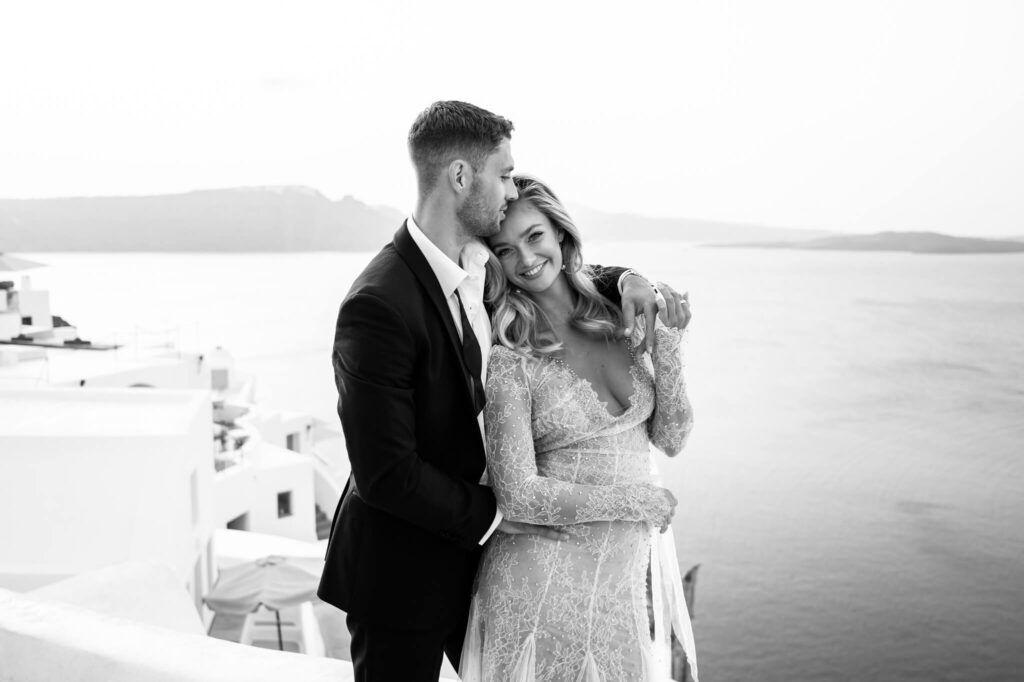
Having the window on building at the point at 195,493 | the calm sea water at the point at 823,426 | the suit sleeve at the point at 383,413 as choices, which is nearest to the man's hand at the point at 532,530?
the suit sleeve at the point at 383,413

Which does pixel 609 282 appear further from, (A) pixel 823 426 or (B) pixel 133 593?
(A) pixel 823 426

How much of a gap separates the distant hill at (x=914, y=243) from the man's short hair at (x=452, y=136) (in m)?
94.8

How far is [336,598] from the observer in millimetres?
1986

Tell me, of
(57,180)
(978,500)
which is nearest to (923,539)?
(978,500)

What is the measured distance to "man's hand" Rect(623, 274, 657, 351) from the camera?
7.11ft

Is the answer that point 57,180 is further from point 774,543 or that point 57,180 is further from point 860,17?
point 860,17

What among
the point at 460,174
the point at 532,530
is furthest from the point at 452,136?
the point at 532,530

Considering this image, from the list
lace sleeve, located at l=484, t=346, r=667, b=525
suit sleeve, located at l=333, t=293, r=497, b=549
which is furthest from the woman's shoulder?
suit sleeve, located at l=333, t=293, r=497, b=549

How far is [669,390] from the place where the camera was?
7.22ft

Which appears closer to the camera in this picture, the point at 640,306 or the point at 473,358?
the point at 473,358

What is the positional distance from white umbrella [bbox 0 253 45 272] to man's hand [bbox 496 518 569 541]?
2733cm

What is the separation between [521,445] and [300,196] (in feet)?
288

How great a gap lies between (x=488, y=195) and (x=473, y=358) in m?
0.37

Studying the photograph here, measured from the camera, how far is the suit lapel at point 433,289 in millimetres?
1939
